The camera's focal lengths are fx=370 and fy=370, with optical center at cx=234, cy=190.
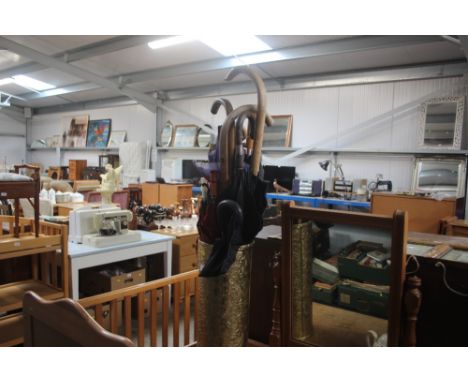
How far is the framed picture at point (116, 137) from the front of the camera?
28.1 feet

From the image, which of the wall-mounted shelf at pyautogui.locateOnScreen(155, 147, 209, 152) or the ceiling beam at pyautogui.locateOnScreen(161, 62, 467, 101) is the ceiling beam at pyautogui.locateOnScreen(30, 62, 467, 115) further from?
the wall-mounted shelf at pyautogui.locateOnScreen(155, 147, 209, 152)

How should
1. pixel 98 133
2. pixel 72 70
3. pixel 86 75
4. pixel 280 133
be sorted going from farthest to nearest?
pixel 98 133 < pixel 280 133 < pixel 86 75 < pixel 72 70

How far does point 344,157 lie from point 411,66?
1.50m

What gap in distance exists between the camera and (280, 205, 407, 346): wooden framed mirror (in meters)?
1.03

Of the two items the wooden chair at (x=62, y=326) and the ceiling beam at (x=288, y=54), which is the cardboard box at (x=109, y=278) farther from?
the ceiling beam at (x=288, y=54)

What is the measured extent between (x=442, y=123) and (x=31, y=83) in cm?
799

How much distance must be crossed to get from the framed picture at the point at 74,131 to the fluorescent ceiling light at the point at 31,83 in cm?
132

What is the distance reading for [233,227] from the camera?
1152mm

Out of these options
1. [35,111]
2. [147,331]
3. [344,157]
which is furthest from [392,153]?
[35,111]

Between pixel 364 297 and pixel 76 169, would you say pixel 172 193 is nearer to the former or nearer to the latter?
pixel 76 169

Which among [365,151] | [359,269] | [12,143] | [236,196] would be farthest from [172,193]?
[12,143]

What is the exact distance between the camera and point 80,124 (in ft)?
31.6
